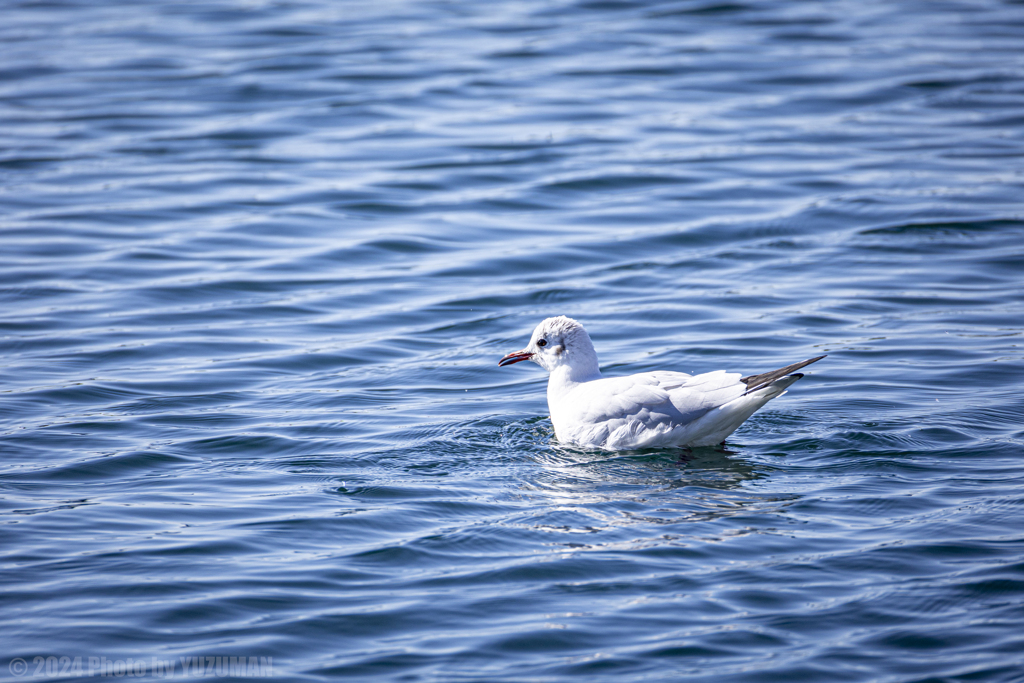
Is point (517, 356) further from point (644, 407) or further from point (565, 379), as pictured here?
point (644, 407)

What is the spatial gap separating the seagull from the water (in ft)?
0.64

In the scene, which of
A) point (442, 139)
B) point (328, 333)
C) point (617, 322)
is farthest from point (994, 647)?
point (442, 139)

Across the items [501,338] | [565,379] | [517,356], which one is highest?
[517,356]

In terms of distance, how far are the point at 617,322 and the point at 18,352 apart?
18.8 ft

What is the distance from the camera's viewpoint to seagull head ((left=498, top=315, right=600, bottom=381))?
28.2ft

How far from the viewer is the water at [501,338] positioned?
18.5ft

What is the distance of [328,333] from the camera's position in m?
10.8

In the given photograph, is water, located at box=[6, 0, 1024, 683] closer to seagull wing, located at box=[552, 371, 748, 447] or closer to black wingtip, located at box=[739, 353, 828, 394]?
seagull wing, located at box=[552, 371, 748, 447]

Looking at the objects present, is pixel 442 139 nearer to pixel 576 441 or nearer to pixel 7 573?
pixel 576 441

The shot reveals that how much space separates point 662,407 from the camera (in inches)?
302

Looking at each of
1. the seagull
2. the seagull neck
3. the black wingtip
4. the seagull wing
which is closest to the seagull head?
the seagull neck

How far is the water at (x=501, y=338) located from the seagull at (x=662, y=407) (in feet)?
0.64

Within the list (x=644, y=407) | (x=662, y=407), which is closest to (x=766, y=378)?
(x=662, y=407)

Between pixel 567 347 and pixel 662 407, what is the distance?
3.95 ft
